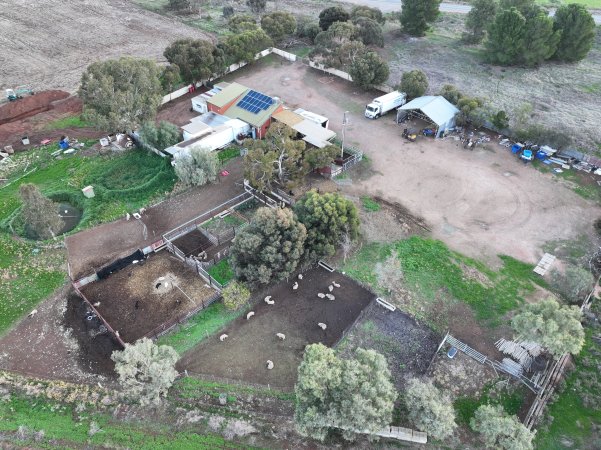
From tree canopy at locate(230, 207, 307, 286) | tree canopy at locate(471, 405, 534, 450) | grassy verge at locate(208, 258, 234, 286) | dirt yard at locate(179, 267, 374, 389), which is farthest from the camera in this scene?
grassy verge at locate(208, 258, 234, 286)

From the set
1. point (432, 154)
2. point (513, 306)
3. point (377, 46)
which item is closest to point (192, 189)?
point (432, 154)

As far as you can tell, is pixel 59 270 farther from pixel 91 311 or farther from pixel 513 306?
pixel 513 306

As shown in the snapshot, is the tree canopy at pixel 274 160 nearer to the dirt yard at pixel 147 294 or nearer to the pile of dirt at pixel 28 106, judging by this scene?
the dirt yard at pixel 147 294

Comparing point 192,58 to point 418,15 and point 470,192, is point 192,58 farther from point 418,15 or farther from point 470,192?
point 418,15

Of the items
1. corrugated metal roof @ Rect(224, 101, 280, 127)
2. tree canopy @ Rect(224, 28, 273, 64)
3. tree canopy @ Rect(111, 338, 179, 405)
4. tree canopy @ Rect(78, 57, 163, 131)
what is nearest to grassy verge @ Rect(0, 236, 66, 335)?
tree canopy @ Rect(111, 338, 179, 405)

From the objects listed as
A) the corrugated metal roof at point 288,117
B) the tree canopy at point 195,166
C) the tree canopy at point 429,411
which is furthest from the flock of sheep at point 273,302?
the corrugated metal roof at point 288,117

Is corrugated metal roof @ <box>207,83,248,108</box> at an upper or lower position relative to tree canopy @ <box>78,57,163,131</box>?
lower

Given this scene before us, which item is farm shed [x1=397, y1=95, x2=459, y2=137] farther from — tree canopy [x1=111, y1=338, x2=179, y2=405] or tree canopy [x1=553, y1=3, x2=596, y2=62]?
tree canopy [x1=111, y1=338, x2=179, y2=405]
